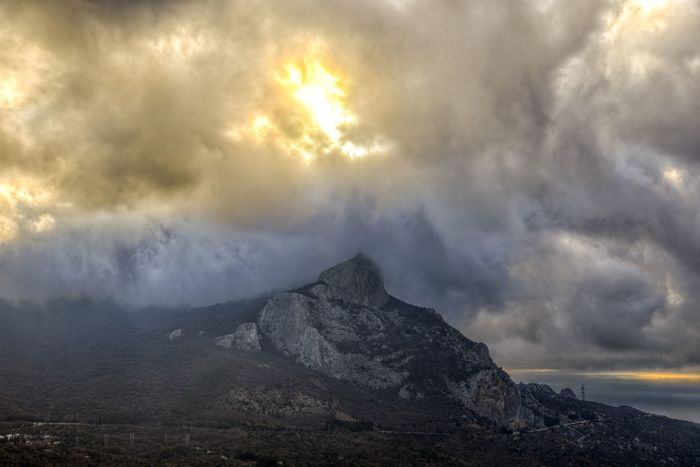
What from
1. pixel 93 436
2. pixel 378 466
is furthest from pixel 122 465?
pixel 378 466

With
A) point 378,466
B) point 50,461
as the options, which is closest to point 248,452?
point 378,466

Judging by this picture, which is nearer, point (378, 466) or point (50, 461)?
point (50, 461)

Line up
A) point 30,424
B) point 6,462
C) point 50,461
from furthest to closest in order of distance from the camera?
point 30,424
point 50,461
point 6,462

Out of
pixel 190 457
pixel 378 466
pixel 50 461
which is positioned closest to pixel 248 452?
pixel 190 457

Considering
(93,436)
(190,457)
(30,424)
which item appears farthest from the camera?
(30,424)

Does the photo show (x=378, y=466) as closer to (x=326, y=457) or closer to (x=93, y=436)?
(x=326, y=457)

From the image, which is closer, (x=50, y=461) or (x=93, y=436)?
(x=50, y=461)

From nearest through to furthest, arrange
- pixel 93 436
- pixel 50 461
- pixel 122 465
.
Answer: pixel 50 461, pixel 122 465, pixel 93 436

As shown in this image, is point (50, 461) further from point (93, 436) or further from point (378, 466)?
point (378, 466)

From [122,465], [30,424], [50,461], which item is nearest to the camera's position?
[50,461]
